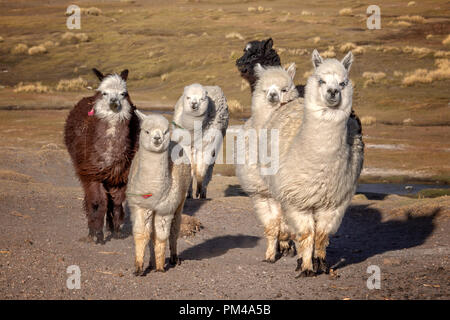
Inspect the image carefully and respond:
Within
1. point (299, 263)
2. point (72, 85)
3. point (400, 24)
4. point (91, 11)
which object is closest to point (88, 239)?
point (299, 263)

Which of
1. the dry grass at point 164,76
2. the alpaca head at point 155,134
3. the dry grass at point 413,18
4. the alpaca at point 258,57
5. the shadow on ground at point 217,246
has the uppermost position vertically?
the dry grass at point 413,18

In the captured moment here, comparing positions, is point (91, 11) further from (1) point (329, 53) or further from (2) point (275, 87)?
(2) point (275, 87)

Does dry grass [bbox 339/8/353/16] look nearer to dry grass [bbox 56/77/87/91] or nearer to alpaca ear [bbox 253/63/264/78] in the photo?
dry grass [bbox 56/77/87/91]

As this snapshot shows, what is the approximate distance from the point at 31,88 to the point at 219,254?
18794 mm

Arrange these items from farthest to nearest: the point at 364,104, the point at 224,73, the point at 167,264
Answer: the point at 224,73, the point at 364,104, the point at 167,264

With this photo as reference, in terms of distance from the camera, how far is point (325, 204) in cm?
629

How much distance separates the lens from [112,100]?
727 centimetres

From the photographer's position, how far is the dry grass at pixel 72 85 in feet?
83.0

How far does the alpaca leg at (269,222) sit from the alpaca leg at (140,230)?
4.96 feet

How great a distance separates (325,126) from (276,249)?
2015 millimetres

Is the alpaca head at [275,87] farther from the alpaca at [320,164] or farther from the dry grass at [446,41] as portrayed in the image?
the dry grass at [446,41]

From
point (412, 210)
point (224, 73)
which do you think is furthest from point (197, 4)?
point (412, 210)

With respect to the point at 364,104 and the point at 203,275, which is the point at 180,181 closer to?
the point at 203,275

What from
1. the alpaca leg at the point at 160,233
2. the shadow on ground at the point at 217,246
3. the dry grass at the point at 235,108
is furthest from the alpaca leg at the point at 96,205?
the dry grass at the point at 235,108
